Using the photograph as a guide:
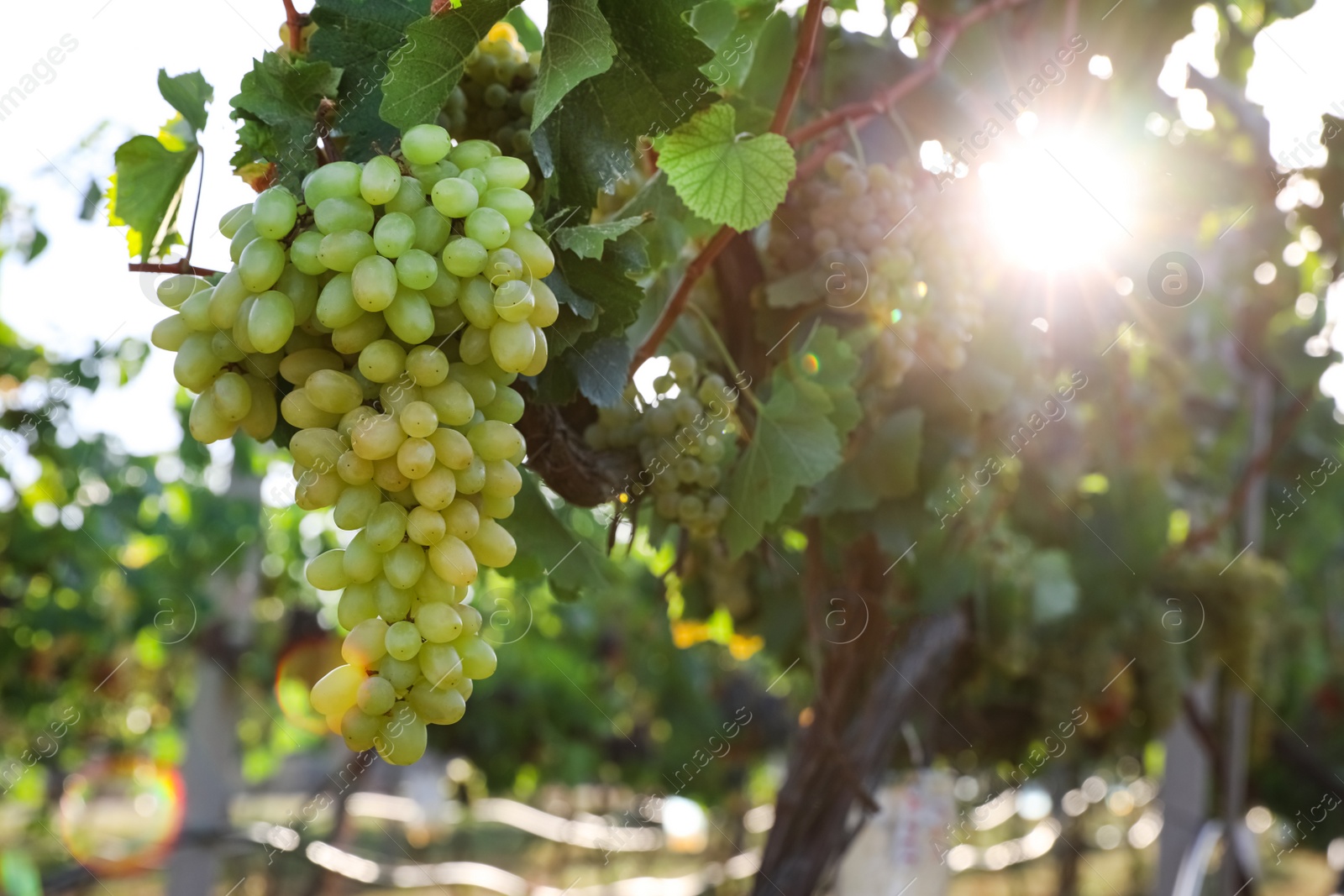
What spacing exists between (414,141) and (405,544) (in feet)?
0.67

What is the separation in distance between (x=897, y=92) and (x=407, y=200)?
2.20 ft

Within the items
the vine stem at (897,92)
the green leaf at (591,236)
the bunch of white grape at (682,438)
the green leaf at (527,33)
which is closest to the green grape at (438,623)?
the green leaf at (591,236)

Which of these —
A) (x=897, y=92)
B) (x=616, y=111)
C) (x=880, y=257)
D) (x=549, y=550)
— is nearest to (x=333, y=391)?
(x=616, y=111)

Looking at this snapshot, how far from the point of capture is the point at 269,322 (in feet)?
1.67

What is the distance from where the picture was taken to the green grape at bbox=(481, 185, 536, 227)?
0.53 metres

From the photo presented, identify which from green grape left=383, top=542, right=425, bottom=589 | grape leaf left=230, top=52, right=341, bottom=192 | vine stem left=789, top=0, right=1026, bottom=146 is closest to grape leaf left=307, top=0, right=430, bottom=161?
grape leaf left=230, top=52, right=341, bottom=192

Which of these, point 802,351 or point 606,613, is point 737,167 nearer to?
point 802,351

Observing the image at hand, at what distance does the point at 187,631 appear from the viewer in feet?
11.1

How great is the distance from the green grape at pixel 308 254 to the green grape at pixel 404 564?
0.14m

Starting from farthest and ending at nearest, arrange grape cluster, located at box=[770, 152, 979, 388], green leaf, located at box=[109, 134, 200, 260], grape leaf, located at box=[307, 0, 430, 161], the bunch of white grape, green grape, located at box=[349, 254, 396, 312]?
1. grape cluster, located at box=[770, 152, 979, 388]
2. the bunch of white grape
3. green leaf, located at box=[109, 134, 200, 260]
4. grape leaf, located at box=[307, 0, 430, 161]
5. green grape, located at box=[349, 254, 396, 312]

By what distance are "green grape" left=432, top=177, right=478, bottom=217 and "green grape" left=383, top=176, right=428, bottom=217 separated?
13 millimetres

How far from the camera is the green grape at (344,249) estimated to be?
503mm

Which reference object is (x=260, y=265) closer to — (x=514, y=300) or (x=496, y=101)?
(x=514, y=300)

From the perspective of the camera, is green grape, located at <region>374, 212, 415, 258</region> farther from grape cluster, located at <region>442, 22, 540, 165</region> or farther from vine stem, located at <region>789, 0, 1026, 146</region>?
vine stem, located at <region>789, 0, 1026, 146</region>
